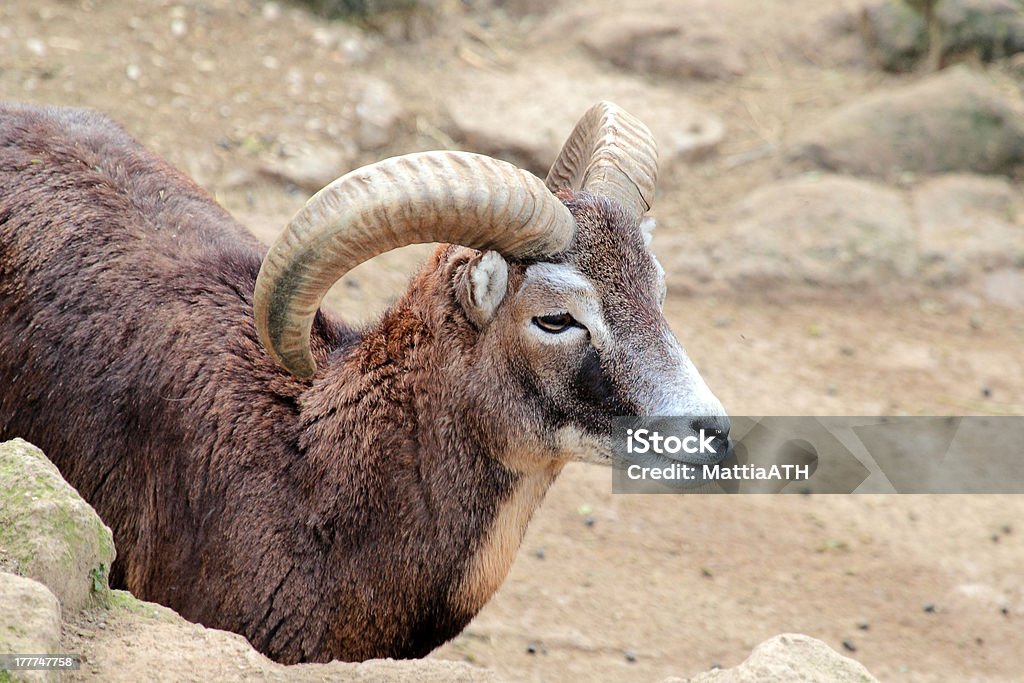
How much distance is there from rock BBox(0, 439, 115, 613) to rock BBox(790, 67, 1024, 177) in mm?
10630

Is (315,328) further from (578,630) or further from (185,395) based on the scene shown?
(578,630)

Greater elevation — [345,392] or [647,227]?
[647,227]

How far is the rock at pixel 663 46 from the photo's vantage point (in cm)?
1472

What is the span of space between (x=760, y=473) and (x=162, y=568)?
205 inches

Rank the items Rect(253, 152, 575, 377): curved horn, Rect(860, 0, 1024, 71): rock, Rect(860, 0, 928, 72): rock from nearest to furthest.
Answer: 1. Rect(253, 152, 575, 377): curved horn
2. Rect(860, 0, 1024, 71): rock
3. Rect(860, 0, 928, 72): rock

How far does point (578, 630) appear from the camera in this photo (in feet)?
24.0

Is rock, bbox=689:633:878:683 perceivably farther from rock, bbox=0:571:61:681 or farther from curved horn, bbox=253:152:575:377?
rock, bbox=0:571:61:681

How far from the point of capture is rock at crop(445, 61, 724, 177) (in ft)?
41.2

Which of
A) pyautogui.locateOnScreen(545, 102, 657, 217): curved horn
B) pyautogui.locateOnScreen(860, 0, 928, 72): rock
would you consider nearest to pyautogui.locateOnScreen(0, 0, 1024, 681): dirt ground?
pyautogui.locateOnScreen(860, 0, 928, 72): rock

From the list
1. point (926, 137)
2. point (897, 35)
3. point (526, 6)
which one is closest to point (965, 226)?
point (926, 137)

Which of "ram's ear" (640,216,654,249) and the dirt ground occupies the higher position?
"ram's ear" (640,216,654,249)

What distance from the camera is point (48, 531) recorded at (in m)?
3.98

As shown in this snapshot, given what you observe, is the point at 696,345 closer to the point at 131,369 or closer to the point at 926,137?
the point at 926,137

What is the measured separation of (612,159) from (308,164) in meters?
6.05
